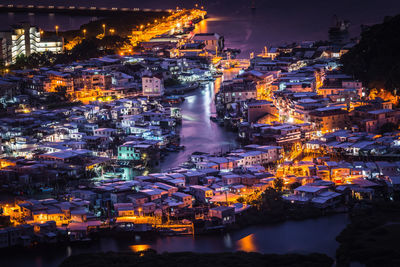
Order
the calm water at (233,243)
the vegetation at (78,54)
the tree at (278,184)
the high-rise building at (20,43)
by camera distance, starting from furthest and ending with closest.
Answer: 1. the high-rise building at (20,43)
2. the vegetation at (78,54)
3. the tree at (278,184)
4. the calm water at (233,243)

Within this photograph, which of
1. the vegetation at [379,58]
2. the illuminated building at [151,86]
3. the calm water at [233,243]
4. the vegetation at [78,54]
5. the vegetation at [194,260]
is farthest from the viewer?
the vegetation at [78,54]

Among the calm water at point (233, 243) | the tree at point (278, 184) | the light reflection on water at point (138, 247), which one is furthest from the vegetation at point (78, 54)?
the light reflection on water at point (138, 247)

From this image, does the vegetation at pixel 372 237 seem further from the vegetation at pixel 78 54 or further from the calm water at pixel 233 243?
the vegetation at pixel 78 54

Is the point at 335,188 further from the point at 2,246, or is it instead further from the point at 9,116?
the point at 9,116

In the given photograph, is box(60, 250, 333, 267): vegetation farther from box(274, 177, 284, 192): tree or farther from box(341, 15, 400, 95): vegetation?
box(341, 15, 400, 95): vegetation

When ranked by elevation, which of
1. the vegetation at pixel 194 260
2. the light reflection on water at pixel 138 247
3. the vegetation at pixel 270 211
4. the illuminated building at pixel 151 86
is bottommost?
the vegetation at pixel 194 260

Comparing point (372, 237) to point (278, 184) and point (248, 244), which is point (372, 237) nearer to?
point (248, 244)

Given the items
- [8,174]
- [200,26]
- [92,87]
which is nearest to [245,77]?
[92,87]
